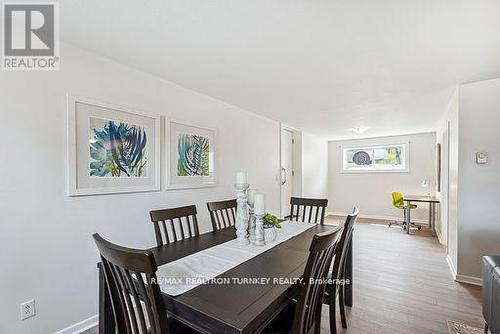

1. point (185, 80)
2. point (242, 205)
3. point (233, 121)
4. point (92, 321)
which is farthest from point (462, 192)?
point (92, 321)

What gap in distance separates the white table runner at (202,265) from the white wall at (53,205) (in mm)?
1041

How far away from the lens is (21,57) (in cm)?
169

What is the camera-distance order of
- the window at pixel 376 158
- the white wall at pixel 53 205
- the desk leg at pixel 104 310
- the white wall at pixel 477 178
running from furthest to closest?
the window at pixel 376 158 < the white wall at pixel 477 178 < the white wall at pixel 53 205 < the desk leg at pixel 104 310

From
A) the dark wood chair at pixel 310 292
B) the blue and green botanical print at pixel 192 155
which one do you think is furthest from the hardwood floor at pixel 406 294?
the blue and green botanical print at pixel 192 155

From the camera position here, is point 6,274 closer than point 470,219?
Yes

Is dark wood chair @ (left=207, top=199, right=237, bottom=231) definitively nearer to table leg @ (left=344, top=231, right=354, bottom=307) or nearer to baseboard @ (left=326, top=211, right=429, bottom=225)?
table leg @ (left=344, top=231, right=354, bottom=307)

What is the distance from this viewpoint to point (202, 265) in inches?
55.2

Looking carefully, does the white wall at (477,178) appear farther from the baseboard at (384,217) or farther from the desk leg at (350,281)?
the baseboard at (384,217)

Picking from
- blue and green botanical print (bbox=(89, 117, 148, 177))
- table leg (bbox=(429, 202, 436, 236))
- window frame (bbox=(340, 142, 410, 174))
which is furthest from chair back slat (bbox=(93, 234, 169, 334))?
window frame (bbox=(340, 142, 410, 174))

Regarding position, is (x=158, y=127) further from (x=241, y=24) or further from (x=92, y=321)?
(x=92, y=321)

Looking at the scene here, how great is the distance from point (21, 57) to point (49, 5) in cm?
49

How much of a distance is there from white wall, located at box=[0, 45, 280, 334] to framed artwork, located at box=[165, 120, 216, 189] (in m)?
0.35

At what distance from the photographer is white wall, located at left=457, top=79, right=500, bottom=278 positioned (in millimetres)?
2633

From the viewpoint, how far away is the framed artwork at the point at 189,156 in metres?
2.68
